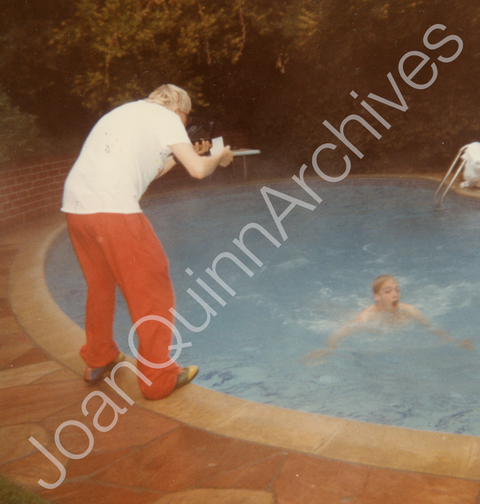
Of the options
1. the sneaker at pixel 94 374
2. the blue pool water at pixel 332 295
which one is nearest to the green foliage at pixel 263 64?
the blue pool water at pixel 332 295

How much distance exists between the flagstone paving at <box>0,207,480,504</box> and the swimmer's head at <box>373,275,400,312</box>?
2390 millimetres

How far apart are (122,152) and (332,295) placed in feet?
14.1

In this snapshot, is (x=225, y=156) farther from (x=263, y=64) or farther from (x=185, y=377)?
(x=263, y=64)

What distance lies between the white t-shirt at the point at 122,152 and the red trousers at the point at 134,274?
2.9 inches

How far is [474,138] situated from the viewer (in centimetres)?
1066

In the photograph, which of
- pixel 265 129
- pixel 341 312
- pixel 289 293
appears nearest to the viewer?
pixel 341 312

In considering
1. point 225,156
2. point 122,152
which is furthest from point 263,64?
point 122,152

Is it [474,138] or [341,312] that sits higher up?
[474,138]

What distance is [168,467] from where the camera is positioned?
221 cm

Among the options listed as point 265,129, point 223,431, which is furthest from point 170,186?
point 223,431

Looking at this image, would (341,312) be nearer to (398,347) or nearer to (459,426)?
(398,347)

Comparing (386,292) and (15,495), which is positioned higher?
(15,495)

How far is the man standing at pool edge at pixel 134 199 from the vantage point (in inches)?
99.0

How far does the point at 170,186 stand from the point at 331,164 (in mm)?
3518
